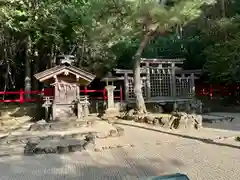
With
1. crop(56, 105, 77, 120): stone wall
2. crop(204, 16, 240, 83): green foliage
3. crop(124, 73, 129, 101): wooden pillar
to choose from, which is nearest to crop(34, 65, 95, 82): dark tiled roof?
crop(56, 105, 77, 120): stone wall

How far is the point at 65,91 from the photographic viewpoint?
14.7 meters

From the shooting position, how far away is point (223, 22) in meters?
17.8

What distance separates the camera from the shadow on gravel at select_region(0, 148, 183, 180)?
575 cm

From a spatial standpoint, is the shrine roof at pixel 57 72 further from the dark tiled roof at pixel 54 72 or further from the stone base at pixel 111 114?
the stone base at pixel 111 114

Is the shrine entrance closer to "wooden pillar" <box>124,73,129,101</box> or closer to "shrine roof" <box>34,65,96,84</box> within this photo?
"wooden pillar" <box>124,73,129,101</box>

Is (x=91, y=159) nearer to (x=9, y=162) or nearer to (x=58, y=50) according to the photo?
(x=9, y=162)

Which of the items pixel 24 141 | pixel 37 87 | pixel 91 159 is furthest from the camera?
pixel 37 87

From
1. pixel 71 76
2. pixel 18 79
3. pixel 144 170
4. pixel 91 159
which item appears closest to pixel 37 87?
pixel 18 79

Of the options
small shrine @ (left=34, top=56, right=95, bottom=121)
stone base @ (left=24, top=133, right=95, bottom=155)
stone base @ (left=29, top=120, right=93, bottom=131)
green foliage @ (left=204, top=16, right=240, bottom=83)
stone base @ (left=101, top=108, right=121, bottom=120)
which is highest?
green foliage @ (left=204, top=16, right=240, bottom=83)

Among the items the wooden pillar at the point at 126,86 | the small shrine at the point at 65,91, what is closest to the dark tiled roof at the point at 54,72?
the small shrine at the point at 65,91

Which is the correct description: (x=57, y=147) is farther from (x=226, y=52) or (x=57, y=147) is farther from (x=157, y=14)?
(x=226, y=52)

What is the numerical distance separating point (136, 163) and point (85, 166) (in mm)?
1170

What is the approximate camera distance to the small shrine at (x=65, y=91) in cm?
1410

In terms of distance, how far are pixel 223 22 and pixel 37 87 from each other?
1334cm
